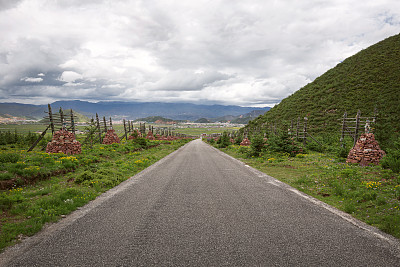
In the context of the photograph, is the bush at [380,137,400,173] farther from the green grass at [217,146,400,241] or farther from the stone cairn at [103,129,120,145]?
the stone cairn at [103,129,120,145]

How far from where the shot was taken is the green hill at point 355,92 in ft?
110

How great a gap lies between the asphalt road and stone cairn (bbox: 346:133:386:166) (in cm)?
921

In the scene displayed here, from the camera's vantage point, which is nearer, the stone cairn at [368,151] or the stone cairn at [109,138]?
the stone cairn at [368,151]

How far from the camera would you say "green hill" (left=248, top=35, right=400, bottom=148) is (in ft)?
110

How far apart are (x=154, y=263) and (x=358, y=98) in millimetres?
48223

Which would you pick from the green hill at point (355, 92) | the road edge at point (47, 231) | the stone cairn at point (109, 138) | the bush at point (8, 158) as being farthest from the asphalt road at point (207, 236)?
the stone cairn at point (109, 138)

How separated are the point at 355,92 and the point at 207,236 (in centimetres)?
4918

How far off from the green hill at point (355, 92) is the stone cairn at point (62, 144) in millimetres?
26784

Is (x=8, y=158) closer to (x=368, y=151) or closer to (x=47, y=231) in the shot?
(x=47, y=231)

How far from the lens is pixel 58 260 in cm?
373

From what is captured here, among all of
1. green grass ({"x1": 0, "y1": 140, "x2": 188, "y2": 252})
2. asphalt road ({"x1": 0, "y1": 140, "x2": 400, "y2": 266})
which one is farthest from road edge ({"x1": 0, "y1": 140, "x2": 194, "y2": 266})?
green grass ({"x1": 0, "y1": 140, "x2": 188, "y2": 252})

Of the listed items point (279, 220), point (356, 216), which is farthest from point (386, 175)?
point (279, 220)

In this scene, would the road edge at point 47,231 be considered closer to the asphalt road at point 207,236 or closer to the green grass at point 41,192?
the asphalt road at point 207,236

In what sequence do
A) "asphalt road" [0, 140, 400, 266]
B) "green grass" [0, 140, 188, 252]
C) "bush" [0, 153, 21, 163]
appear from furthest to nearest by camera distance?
"bush" [0, 153, 21, 163] < "green grass" [0, 140, 188, 252] < "asphalt road" [0, 140, 400, 266]
